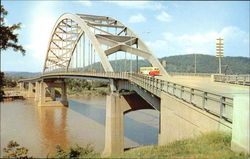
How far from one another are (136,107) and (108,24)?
22.4 metres

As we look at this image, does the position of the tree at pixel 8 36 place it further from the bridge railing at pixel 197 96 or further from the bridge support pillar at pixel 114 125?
the bridge support pillar at pixel 114 125

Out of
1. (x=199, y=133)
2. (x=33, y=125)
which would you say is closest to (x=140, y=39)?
(x=33, y=125)

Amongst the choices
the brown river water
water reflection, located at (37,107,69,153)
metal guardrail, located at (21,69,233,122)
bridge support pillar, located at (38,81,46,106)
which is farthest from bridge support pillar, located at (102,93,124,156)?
bridge support pillar, located at (38,81,46,106)

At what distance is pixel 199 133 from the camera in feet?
37.8

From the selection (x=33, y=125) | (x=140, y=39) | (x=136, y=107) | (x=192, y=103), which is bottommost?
(x=33, y=125)

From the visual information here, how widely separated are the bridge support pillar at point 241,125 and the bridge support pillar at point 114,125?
19.4 meters

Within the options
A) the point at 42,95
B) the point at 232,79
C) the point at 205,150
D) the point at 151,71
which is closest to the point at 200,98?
the point at 205,150

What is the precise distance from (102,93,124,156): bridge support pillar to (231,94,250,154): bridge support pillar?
1940 centimetres

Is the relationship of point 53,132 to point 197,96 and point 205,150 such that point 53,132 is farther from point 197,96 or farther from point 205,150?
point 205,150

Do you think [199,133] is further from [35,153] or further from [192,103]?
[35,153]

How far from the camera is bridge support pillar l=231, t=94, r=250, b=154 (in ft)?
24.3

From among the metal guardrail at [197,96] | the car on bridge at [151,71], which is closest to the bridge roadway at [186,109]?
the metal guardrail at [197,96]

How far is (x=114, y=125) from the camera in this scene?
27.1m

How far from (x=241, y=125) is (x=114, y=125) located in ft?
66.2
